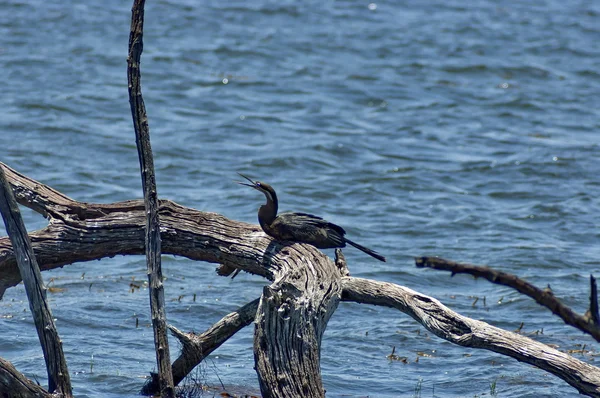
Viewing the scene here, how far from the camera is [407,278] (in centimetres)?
880

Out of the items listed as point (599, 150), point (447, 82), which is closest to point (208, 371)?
point (599, 150)

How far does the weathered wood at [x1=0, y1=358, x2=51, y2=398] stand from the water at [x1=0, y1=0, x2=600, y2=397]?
1.54 meters

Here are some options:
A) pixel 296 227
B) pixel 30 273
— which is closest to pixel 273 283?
pixel 296 227

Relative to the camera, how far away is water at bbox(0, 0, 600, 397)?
Result: 691 centimetres

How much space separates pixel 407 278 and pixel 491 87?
8437 mm

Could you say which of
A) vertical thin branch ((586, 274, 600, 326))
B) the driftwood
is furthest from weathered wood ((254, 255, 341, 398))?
vertical thin branch ((586, 274, 600, 326))

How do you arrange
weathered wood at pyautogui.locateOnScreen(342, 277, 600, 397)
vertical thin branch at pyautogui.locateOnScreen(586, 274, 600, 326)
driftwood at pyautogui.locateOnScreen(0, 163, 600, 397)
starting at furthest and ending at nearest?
driftwood at pyautogui.locateOnScreen(0, 163, 600, 397) < weathered wood at pyautogui.locateOnScreen(342, 277, 600, 397) < vertical thin branch at pyautogui.locateOnScreen(586, 274, 600, 326)

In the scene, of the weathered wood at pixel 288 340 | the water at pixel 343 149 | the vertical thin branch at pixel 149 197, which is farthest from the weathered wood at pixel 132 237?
the water at pixel 343 149

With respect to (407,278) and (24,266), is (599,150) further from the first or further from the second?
(24,266)

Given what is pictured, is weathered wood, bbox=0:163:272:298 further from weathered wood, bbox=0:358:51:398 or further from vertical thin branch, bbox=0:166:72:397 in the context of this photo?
weathered wood, bbox=0:358:51:398

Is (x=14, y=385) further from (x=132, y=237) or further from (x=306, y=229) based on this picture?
(x=306, y=229)

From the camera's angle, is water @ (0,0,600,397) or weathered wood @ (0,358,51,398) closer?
weathered wood @ (0,358,51,398)

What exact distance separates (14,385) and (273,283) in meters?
1.29

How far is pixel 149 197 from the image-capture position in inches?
174
